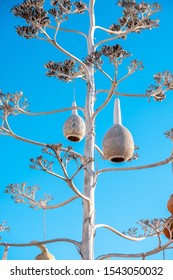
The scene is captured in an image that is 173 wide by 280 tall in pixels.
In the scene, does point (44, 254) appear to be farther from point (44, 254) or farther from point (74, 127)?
point (74, 127)

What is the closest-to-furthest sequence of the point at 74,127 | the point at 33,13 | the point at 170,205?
the point at 170,205 < the point at 33,13 < the point at 74,127

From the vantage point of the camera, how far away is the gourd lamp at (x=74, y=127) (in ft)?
19.3

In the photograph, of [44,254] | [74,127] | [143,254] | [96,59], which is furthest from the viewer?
[74,127]

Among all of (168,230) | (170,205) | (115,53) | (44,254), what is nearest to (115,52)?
(115,53)

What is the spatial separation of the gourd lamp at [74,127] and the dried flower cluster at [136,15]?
112 cm

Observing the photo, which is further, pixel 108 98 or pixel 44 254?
pixel 44 254

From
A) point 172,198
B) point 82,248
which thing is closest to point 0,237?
point 82,248

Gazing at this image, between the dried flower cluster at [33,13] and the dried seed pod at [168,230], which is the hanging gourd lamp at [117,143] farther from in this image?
the dried flower cluster at [33,13]

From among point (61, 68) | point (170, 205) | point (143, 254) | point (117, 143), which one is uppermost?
point (61, 68)

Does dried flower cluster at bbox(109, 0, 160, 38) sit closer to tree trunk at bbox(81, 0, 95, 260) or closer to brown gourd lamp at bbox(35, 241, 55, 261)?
tree trunk at bbox(81, 0, 95, 260)

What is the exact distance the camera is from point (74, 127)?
5.86m

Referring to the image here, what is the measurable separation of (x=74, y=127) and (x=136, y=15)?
1353 mm

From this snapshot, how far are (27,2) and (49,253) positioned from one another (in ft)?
8.16

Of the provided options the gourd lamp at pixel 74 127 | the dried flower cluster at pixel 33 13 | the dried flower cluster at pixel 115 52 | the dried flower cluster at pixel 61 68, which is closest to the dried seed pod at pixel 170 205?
the dried flower cluster at pixel 115 52
